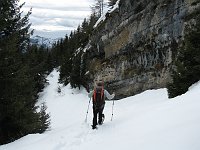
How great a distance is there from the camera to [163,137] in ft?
27.0

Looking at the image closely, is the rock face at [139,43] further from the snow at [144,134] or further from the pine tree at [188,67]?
the snow at [144,134]

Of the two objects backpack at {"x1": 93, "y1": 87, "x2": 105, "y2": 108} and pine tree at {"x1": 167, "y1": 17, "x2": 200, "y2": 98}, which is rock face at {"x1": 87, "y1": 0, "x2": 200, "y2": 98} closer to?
pine tree at {"x1": 167, "y1": 17, "x2": 200, "y2": 98}

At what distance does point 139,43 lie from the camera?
30828 mm

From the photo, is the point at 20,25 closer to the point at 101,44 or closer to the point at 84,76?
the point at 101,44

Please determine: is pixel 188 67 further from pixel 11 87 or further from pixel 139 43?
pixel 139 43

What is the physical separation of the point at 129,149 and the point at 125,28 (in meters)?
25.3

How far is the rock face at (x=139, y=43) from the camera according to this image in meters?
26.2

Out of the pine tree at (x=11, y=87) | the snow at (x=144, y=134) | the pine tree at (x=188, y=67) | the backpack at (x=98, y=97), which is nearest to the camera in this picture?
the snow at (x=144, y=134)

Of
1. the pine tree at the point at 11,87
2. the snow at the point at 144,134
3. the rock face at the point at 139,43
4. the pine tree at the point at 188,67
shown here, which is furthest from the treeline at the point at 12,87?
the rock face at the point at 139,43

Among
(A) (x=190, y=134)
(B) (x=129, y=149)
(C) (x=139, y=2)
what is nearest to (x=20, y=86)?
(B) (x=129, y=149)

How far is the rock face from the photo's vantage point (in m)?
26.2

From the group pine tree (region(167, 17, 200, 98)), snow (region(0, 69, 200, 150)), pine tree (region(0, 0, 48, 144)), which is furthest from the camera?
pine tree (region(0, 0, 48, 144))

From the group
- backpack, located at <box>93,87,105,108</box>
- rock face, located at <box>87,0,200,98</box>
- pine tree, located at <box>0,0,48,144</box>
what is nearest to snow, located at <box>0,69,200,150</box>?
backpack, located at <box>93,87,105,108</box>

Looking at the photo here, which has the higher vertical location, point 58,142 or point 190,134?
point 190,134
